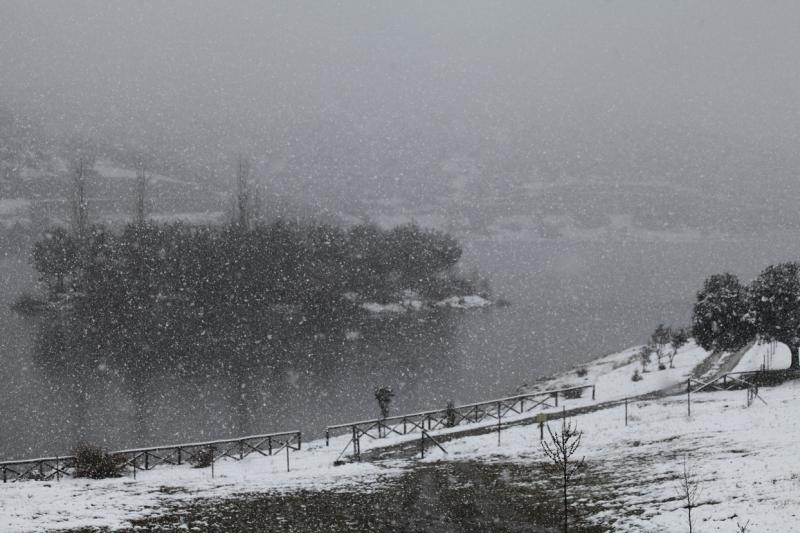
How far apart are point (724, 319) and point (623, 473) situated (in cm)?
2438

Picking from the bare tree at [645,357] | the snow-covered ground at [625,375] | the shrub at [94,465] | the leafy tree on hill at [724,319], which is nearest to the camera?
the shrub at [94,465]

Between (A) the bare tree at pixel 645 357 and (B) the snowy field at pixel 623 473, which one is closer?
(B) the snowy field at pixel 623 473

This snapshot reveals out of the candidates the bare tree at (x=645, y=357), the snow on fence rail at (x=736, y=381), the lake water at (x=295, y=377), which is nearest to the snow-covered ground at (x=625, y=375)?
the bare tree at (x=645, y=357)

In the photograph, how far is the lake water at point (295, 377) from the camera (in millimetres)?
47438

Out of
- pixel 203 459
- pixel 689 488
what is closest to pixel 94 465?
pixel 203 459

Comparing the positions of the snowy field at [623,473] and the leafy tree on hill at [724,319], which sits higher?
the leafy tree on hill at [724,319]

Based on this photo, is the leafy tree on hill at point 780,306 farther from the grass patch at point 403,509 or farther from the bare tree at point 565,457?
the grass patch at point 403,509

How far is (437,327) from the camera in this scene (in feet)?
312

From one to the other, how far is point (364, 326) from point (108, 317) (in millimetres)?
33412

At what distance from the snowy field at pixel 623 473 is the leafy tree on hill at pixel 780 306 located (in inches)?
244

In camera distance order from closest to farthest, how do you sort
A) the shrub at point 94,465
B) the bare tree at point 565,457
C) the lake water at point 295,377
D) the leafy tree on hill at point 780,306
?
the bare tree at point 565,457, the shrub at point 94,465, the leafy tree on hill at point 780,306, the lake water at point 295,377

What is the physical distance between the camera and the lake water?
47.4m

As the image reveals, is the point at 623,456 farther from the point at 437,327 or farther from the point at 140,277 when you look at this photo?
the point at 140,277

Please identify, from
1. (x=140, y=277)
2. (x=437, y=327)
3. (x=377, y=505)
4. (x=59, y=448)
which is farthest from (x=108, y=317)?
(x=377, y=505)
